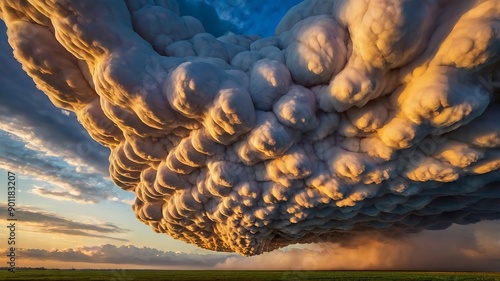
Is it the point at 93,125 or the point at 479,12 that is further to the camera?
the point at 93,125

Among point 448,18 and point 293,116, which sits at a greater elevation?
point 448,18

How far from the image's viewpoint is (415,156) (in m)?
4.99

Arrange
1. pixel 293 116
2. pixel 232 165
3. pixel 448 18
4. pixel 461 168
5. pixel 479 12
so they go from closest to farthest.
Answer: pixel 479 12, pixel 448 18, pixel 293 116, pixel 461 168, pixel 232 165

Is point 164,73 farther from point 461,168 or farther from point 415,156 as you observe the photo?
point 461,168

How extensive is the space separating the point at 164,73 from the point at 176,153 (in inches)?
64.4

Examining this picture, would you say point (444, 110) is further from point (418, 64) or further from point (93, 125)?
point (93, 125)

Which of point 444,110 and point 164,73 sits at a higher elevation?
point 164,73

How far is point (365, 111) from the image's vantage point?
187 inches

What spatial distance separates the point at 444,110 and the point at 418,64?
2.24 ft

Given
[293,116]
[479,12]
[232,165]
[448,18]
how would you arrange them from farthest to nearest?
[232,165], [293,116], [448,18], [479,12]

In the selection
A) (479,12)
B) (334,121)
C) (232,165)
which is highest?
(479,12)

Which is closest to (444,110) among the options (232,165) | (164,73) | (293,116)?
(293,116)

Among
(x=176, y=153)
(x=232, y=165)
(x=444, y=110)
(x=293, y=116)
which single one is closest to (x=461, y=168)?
(x=444, y=110)

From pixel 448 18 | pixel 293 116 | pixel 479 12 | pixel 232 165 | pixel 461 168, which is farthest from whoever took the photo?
pixel 232 165
